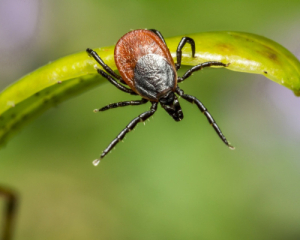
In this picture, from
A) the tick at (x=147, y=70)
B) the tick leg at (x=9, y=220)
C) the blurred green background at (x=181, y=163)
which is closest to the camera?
the tick at (x=147, y=70)

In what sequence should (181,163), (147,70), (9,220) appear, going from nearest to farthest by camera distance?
(147,70) < (9,220) < (181,163)

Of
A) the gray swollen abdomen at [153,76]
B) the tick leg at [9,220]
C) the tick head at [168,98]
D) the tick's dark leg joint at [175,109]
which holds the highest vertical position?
the gray swollen abdomen at [153,76]

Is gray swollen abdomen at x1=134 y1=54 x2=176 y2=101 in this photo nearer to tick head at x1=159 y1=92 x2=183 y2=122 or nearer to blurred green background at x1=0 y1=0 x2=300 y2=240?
tick head at x1=159 y1=92 x2=183 y2=122

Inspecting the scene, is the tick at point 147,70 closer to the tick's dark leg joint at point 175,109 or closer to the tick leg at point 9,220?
the tick's dark leg joint at point 175,109

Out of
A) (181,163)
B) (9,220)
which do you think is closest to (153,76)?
(9,220)

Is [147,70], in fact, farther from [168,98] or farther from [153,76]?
[168,98]

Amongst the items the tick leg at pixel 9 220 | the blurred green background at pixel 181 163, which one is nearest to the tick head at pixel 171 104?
the tick leg at pixel 9 220

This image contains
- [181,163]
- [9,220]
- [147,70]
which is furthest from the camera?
[181,163]
